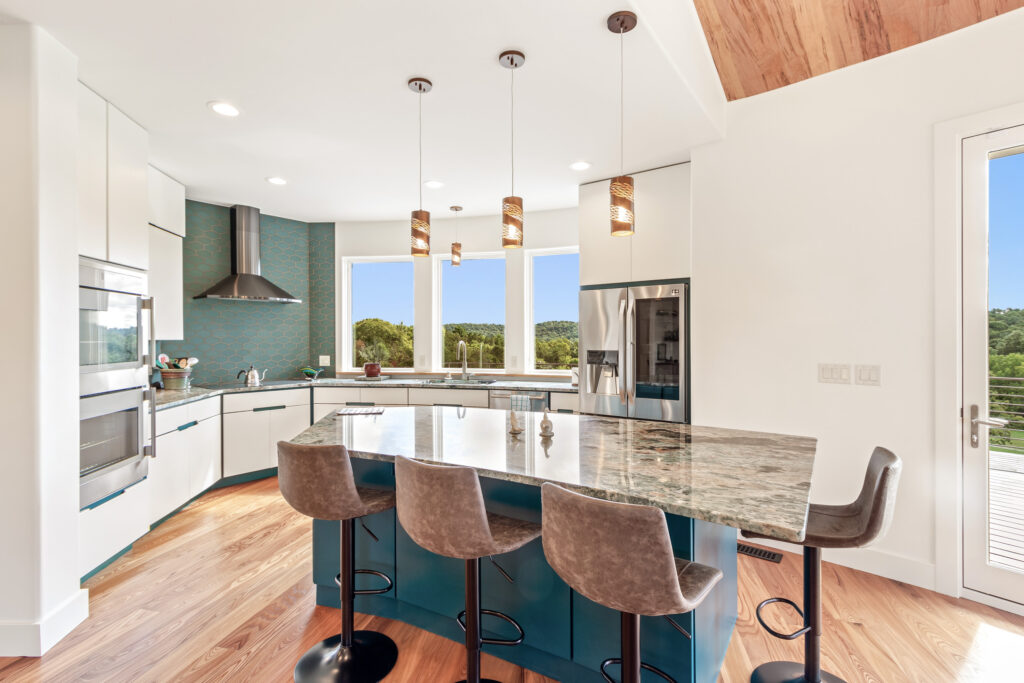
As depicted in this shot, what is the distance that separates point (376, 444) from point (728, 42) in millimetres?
2968

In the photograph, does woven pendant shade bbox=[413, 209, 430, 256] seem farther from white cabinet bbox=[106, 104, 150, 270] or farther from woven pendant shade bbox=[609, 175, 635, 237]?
white cabinet bbox=[106, 104, 150, 270]

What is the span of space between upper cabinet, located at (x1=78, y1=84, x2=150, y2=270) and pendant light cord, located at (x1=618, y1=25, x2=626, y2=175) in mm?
2751

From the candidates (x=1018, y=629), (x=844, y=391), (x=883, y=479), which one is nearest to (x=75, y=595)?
(x=883, y=479)

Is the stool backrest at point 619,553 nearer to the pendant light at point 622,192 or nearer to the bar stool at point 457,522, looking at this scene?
the bar stool at point 457,522

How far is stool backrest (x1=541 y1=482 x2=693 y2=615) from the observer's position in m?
1.17

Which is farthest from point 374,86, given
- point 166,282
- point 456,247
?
point 166,282

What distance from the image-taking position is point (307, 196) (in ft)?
14.8

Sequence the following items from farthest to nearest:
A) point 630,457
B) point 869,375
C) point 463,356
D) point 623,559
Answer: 1. point 463,356
2. point 869,375
3. point 630,457
4. point 623,559

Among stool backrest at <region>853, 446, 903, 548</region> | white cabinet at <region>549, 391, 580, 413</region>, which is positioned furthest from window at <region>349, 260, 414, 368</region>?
stool backrest at <region>853, 446, 903, 548</region>

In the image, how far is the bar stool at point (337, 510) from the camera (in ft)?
5.96

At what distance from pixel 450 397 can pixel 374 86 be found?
2.82m

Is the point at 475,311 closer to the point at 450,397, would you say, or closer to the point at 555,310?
the point at 555,310

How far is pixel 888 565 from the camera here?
2650 millimetres

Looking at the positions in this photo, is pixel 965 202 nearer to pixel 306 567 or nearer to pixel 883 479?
pixel 883 479
